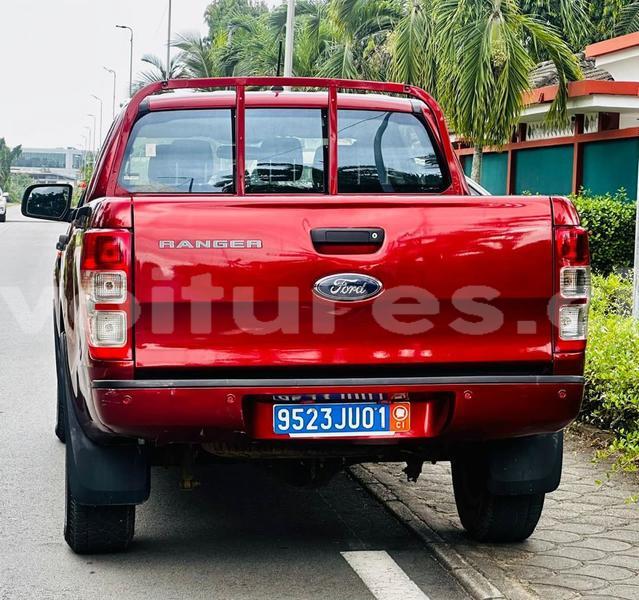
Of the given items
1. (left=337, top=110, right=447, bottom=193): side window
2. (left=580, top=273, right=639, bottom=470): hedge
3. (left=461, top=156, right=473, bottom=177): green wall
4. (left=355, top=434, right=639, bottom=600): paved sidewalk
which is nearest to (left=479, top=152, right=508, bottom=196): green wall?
(left=461, top=156, right=473, bottom=177): green wall

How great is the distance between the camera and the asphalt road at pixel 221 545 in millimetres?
4730

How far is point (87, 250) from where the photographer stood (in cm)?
436

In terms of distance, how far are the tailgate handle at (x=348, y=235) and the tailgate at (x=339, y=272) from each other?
0.02m

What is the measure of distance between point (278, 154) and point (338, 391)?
1.63 metres

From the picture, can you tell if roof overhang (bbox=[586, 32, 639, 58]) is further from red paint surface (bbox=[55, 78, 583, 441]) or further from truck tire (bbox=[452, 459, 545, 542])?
red paint surface (bbox=[55, 78, 583, 441])

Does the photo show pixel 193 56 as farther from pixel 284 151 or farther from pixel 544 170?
pixel 284 151

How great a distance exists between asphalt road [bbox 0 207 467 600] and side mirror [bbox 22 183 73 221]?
4.62 feet

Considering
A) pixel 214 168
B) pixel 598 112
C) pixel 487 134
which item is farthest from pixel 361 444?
pixel 598 112

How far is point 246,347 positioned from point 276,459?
75 cm

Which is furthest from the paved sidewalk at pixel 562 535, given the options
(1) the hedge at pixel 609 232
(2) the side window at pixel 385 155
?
(1) the hedge at pixel 609 232

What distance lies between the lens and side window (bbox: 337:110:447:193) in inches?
231

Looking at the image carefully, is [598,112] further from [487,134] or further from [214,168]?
[214,168]

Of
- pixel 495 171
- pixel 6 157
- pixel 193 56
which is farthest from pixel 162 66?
pixel 6 157

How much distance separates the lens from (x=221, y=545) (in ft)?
17.7
